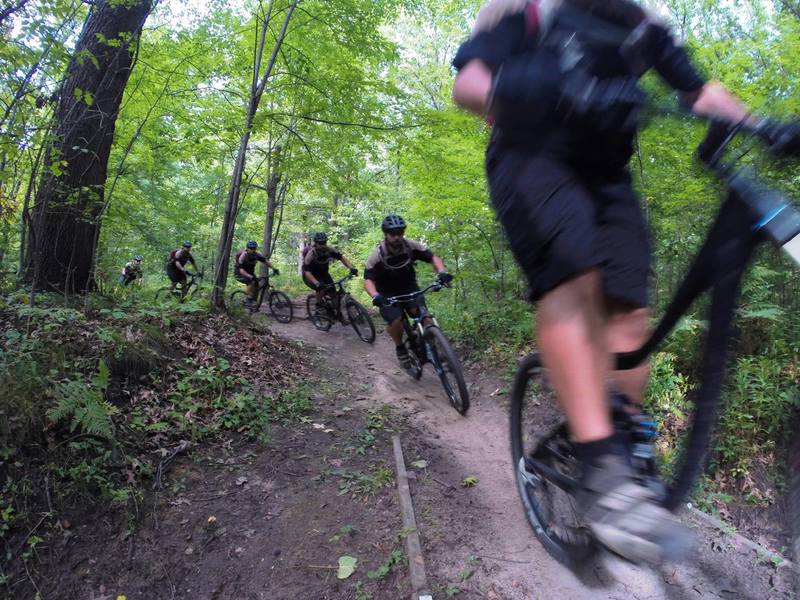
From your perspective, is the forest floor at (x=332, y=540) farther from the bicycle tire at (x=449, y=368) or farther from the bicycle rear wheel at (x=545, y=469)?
the bicycle tire at (x=449, y=368)

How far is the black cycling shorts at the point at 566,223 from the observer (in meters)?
1.32

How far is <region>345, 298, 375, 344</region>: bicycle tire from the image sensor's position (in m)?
9.24

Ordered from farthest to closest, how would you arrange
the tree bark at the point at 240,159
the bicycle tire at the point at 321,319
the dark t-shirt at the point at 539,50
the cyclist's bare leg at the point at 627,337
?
the bicycle tire at the point at 321,319 → the tree bark at the point at 240,159 → the cyclist's bare leg at the point at 627,337 → the dark t-shirt at the point at 539,50

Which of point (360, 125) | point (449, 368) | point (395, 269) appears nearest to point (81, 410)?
point (449, 368)

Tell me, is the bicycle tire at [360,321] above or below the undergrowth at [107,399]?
above

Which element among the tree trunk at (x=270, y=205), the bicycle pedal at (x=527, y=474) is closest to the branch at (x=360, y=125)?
the bicycle pedal at (x=527, y=474)

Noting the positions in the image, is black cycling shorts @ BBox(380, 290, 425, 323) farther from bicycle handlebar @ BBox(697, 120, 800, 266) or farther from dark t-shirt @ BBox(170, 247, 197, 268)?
dark t-shirt @ BBox(170, 247, 197, 268)

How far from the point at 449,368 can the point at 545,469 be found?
123 inches

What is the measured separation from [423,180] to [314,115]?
7.60 feet

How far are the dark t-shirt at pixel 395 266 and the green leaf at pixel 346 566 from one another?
3.72 m

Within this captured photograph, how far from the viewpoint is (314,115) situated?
828cm

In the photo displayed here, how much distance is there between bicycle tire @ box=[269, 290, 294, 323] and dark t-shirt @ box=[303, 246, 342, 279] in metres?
1.90

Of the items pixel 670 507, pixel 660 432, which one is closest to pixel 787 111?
pixel 660 432

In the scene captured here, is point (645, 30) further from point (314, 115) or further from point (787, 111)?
point (314, 115)
